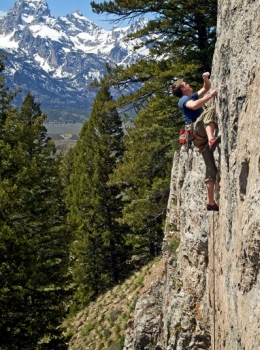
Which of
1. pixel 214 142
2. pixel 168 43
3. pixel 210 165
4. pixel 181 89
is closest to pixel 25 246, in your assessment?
pixel 210 165

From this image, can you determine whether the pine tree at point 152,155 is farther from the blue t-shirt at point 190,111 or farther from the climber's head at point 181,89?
the climber's head at point 181,89

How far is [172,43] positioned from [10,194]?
26.0 feet

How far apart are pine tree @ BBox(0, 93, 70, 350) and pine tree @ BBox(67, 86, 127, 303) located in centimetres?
1125

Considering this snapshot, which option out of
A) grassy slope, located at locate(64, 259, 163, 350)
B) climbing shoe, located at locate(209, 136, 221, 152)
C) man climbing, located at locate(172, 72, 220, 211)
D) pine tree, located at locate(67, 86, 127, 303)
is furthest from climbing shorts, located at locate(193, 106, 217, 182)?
pine tree, located at locate(67, 86, 127, 303)

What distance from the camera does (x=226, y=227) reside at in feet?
19.6

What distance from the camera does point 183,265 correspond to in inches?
349

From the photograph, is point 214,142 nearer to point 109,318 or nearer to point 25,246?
point 25,246

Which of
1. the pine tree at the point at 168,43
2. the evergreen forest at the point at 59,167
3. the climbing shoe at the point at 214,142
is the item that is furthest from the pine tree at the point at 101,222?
the climbing shoe at the point at 214,142

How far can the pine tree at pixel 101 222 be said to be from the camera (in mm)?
25391

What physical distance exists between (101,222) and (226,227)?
2016 centimetres

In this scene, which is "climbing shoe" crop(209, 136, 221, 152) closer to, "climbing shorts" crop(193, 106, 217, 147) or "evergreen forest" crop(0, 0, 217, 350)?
"climbing shorts" crop(193, 106, 217, 147)

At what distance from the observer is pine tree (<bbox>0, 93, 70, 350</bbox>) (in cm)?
1068

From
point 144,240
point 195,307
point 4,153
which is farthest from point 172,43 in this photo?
point 144,240

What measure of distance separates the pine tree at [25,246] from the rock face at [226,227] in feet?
12.9
